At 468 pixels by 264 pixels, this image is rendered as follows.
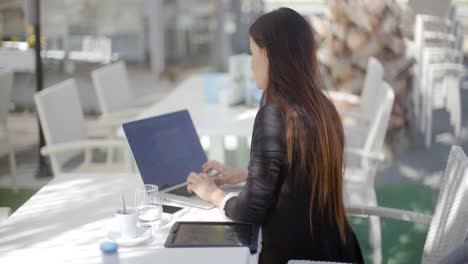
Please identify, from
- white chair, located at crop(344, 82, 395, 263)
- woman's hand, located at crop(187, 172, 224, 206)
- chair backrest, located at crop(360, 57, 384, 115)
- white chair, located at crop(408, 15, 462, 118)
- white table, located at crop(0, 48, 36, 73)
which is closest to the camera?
woman's hand, located at crop(187, 172, 224, 206)

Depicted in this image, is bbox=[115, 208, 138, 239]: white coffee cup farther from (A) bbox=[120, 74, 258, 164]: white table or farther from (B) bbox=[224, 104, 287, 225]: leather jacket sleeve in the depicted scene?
(A) bbox=[120, 74, 258, 164]: white table

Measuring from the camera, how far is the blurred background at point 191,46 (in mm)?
6121

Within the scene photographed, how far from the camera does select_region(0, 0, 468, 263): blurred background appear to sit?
241 inches

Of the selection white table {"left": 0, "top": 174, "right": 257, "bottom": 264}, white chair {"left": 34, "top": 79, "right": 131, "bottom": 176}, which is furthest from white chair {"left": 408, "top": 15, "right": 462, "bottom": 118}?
white table {"left": 0, "top": 174, "right": 257, "bottom": 264}

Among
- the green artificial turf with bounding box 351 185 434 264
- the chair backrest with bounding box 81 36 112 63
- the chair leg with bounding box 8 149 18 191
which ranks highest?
the chair backrest with bounding box 81 36 112 63

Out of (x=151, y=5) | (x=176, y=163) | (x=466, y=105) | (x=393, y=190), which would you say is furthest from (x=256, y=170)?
(x=466, y=105)

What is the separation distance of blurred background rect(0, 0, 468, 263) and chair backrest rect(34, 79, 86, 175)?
190 centimetres

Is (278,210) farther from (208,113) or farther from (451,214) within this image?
(208,113)

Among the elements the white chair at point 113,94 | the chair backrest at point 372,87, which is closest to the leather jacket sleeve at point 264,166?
the chair backrest at point 372,87

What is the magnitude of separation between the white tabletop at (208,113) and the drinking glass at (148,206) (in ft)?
4.24

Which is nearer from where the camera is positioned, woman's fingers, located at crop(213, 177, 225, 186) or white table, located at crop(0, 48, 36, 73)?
woman's fingers, located at crop(213, 177, 225, 186)

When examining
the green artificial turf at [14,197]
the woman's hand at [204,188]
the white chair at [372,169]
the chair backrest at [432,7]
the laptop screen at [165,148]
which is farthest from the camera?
the chair backrest at [432,7]

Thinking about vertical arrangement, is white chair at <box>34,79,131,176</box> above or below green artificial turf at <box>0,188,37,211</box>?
above

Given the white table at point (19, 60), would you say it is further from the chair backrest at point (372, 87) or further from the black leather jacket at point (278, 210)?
the black leather jacket at point (278, 210)
